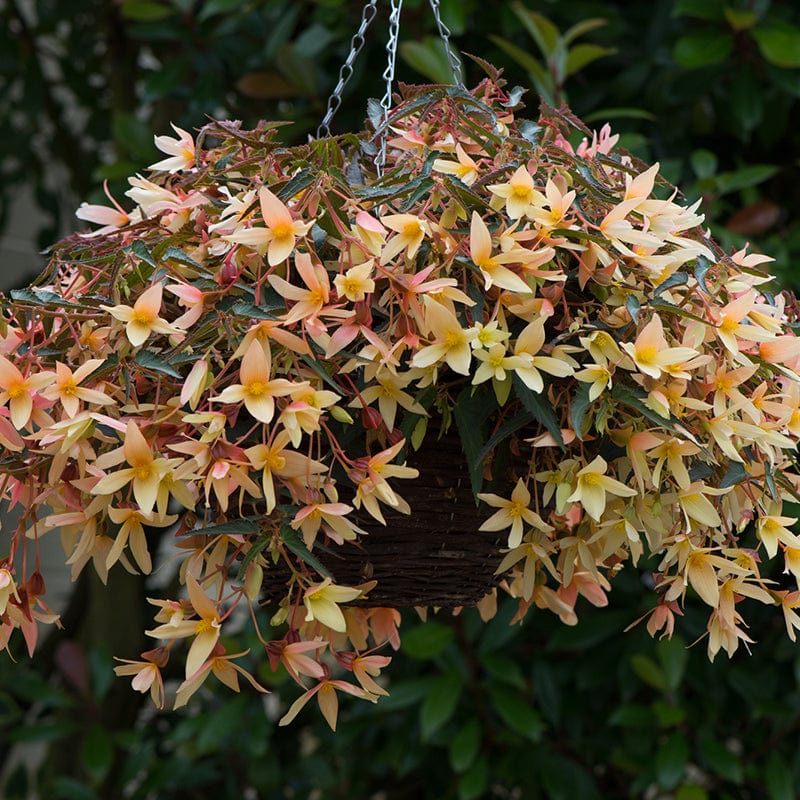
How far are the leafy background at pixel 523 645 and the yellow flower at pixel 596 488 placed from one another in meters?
0.87

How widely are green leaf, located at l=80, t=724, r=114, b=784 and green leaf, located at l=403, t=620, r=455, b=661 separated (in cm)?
64

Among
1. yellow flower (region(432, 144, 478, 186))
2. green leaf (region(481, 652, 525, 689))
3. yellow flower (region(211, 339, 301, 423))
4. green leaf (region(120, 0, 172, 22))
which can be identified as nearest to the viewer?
yellow flower (region(211, 339, 301, 423))

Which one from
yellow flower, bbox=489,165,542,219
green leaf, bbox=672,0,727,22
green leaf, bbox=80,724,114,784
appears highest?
yellow flower, bbox=489,165,542,219

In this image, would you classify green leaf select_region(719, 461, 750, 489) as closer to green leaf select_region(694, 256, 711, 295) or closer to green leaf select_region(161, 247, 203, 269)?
green leaf select_region(694, 256, 711, 295)

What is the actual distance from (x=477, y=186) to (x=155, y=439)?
0.81ft

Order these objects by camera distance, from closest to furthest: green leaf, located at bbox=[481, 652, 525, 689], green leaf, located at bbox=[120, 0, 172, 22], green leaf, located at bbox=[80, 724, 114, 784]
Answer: green leaf, located at bbox=[481, 652, 525, 689], green leaf, located at bbox=[120, 0, 172, 22], green leaf, located at bbox=[80, 724, 114, 784]

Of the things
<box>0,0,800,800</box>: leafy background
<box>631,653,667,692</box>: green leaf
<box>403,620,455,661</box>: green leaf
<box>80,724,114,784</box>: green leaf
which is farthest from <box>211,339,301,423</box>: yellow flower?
<box>80,724,114,784</box>: green leaf

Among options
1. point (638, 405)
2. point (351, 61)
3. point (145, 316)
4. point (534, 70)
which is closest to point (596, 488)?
point (638, 405)

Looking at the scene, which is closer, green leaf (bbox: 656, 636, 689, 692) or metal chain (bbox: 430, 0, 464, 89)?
metal chain (bbox: 430, 0, 464, 89)

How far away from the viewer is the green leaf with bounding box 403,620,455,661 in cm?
161

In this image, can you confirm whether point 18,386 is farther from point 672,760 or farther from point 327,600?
point 672,760

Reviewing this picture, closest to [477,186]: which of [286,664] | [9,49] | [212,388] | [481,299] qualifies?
[481,299]

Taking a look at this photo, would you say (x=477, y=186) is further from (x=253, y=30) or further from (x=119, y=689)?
(x=119, y=689)

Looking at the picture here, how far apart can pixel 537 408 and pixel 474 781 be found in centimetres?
118
